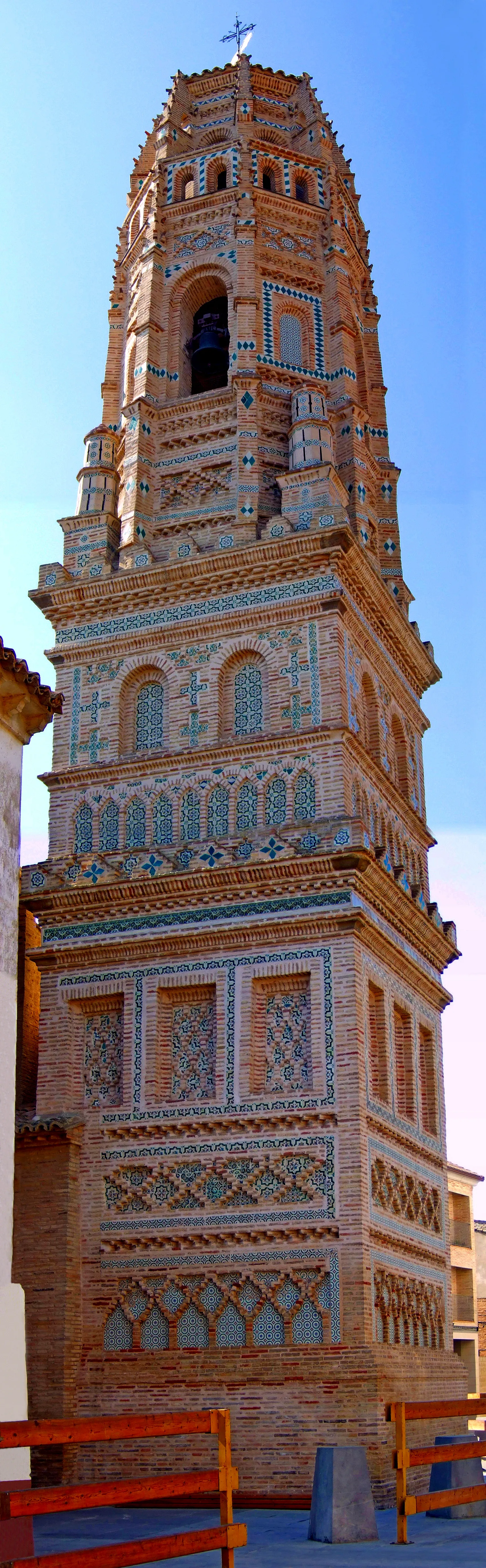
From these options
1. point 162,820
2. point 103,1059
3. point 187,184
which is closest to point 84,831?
point 162,820

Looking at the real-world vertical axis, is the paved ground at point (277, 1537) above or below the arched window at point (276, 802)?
below

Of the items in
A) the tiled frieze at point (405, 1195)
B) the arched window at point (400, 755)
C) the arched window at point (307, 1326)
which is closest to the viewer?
the arched window at point (307, 1326)

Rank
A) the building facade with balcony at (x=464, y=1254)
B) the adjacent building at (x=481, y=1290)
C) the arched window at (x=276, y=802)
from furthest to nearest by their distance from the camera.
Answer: the adjacent building at (x=481, y=1290) → the building facade with balcony at (x=464, y=1254) → the arched window at (x=276, y=802)

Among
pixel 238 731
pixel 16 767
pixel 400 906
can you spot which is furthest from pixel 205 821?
pixel 16 767

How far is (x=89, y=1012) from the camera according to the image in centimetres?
1598

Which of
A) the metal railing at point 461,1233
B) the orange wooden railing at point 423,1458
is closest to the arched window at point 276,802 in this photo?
the orange wooden railing at point 423,1458

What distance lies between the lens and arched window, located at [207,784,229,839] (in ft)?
52.1

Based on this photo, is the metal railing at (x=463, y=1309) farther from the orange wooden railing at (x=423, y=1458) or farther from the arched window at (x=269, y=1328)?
the orange wooden railing at (x=423, y=1458)

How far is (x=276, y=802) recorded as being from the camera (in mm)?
15688

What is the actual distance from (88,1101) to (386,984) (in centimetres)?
336

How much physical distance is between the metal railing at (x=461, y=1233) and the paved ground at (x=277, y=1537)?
1782cm

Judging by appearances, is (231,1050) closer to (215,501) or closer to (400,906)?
(400,906)

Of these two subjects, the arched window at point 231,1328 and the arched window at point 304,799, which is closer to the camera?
the arched window at point 231,1328

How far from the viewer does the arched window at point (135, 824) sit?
16.4 m
